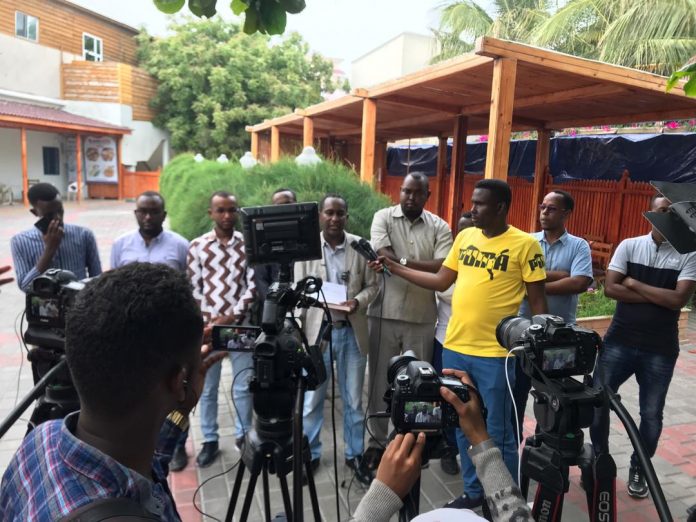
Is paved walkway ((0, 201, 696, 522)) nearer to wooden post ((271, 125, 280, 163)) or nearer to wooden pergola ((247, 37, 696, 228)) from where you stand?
wooden pergola ((247, 37, 696, 228))

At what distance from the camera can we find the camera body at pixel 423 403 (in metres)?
1.37

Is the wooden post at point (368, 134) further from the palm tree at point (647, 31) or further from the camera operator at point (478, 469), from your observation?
the palm tree at point (647, 31)

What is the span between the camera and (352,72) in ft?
120

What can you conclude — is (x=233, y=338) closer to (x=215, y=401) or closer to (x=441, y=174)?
(x=215, y=401)

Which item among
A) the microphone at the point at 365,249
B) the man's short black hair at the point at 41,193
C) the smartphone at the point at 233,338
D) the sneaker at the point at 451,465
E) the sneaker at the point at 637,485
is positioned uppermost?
the man's short black hair at the point at 41,193

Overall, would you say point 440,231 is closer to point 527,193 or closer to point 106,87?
point 527,193

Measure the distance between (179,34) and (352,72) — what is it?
14.7 metres

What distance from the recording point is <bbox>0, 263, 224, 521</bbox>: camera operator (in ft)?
2.96

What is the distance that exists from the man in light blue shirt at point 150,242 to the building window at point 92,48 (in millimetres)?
25890

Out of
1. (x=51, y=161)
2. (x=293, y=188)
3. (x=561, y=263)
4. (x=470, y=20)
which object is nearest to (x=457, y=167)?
(x=293, y=188)

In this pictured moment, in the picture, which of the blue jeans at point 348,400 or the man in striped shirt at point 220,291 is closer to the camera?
the blue jeans at point 348,400

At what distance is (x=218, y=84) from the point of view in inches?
941

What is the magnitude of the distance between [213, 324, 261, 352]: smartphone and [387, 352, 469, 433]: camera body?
0.73 m

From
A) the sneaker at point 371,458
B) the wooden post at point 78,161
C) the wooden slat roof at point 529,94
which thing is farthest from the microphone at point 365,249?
the wooden post at point 78,161
